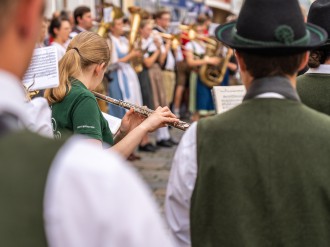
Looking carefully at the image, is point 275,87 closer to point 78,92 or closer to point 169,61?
point 78,92

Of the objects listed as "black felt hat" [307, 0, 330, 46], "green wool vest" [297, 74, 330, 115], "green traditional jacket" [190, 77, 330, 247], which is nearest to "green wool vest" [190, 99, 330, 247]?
"green traditional jacket" [190, 77, 330, 247]

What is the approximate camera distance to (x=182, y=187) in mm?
2268

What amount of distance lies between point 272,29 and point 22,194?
1307mm

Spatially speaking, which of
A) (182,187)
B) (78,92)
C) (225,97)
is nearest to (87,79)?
(78,92)

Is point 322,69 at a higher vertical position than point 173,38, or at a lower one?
higher

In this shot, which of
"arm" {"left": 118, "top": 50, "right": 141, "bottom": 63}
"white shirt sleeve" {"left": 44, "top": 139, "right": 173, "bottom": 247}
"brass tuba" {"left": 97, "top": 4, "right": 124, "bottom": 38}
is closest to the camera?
"white shirt sleeve" {"left": 44, "top": 139, "right": 173, "bottom": 247}

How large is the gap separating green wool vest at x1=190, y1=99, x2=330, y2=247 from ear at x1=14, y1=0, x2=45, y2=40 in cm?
106

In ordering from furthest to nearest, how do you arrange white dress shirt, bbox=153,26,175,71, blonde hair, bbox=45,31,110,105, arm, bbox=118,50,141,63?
1. white dress shirt, bbox=153,26,175,71
2. arm, bbox=118,50,141,63
3. blonde hair, bbox=45,31,110,105

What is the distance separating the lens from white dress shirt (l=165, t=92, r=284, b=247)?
2.24 meters

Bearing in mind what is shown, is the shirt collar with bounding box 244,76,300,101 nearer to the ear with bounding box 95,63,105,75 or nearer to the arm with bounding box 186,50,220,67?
the ear with bounding box 95,63,105,75

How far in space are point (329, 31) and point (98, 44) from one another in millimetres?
1089

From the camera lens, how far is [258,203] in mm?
2193

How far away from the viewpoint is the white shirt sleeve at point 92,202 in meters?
1.14

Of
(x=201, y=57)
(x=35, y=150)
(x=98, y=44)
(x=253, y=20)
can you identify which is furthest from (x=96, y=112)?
(x=201, y=57)
